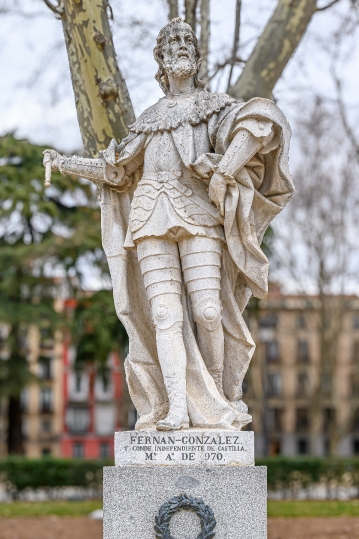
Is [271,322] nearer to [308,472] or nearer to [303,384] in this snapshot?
[308,472]

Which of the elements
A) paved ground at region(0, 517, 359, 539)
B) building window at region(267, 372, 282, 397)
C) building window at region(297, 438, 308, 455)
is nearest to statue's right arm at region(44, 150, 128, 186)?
paved ground at region(0, 517, 359, 539)

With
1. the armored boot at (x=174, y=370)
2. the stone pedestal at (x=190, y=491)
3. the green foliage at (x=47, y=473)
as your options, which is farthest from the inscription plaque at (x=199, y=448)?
the green foliage at (x=47, y=473)

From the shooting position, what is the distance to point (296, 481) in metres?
20.4

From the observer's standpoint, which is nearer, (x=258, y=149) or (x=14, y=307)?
(x=258, y=149)

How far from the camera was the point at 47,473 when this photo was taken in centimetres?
2069

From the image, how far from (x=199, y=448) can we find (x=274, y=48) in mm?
6225

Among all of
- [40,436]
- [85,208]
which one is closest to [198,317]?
[85,208]

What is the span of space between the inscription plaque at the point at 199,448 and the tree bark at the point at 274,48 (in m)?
5.70

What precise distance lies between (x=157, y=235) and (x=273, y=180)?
35.8 inches

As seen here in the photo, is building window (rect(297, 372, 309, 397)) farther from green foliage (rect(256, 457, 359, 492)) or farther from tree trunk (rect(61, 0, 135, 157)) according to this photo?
tree trunk (rect(61, 0, 135, 157))

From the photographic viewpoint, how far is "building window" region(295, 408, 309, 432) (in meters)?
59.1

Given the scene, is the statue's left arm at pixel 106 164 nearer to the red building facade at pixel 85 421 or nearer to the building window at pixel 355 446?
the red building facade at pixel 85 421

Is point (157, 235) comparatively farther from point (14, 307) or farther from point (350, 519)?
point (14, 307)

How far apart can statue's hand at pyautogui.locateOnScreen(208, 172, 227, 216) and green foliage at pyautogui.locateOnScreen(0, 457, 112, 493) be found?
1585 centimetres
